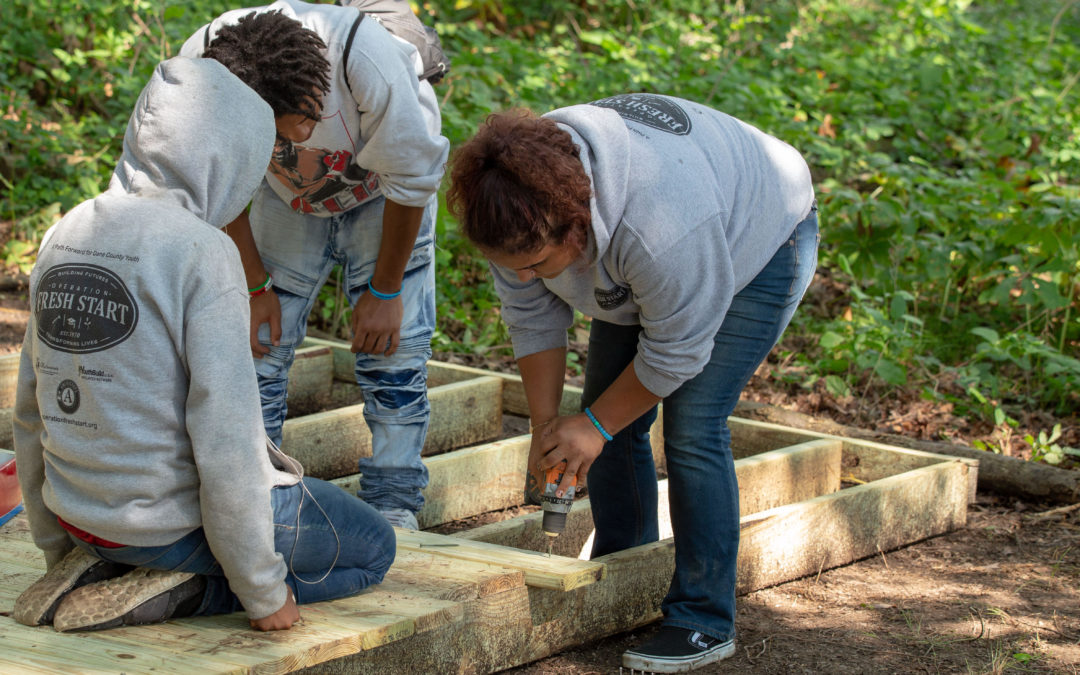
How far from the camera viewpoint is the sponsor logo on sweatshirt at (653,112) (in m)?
2.29

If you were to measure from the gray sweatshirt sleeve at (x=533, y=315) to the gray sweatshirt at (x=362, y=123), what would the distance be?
40 cm

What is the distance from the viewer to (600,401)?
242cm

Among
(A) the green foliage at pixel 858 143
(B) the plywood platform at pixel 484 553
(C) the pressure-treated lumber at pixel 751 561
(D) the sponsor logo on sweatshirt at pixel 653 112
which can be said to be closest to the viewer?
(B) the plywood platform at pixel 484 553

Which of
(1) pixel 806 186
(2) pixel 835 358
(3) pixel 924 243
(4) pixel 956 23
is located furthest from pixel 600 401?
(4) pixel 956 23

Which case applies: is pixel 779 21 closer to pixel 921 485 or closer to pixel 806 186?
pixel 921 485

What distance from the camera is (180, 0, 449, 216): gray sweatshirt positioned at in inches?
105

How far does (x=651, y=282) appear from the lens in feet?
7.18

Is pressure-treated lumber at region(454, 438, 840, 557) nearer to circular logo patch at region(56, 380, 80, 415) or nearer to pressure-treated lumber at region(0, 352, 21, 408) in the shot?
circular logo patch at region(56, 380, 80, 415)

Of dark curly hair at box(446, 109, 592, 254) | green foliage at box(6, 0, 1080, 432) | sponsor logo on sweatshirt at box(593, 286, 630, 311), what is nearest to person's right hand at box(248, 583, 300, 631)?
dark curly hair at box(446, 109, 592, 254)

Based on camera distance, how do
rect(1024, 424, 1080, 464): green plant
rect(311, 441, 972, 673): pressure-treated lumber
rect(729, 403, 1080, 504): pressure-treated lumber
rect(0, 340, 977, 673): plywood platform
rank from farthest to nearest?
rect(1024, 424, 1080, 464): green plant < rect(729, 403, 1080, 504): pressure-treated lumber < rect(311, 441, 972, 673): pressure-treated lumber < rect(0, 340, 977, 673): plywood platform

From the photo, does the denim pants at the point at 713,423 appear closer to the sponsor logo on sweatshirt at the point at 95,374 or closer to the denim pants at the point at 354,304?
the denim pants at the point at 354,304

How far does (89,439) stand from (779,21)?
370 inches

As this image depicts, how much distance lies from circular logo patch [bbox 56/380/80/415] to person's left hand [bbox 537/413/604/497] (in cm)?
102

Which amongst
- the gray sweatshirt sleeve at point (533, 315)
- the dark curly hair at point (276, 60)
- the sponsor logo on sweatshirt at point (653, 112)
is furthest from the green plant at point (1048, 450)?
the dark curly hair at point (276, 60)
